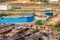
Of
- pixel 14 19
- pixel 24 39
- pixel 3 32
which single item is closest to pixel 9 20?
pixel 14 19

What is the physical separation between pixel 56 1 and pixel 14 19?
68.1 feet

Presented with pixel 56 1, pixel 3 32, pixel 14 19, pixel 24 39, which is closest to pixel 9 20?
pixel 14 19

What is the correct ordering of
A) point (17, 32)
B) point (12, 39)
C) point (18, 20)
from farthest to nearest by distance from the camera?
point (18, 20)
point (17, 32)
point (12, 39)

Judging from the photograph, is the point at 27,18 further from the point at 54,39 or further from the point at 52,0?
the point at 52,0

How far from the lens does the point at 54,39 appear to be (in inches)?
478

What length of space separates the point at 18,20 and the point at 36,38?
32.3 ft

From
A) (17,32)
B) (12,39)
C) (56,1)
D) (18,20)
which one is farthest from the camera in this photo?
(56,1)

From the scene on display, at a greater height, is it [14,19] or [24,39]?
[24,39]

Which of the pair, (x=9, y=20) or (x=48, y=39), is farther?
(x=9, y=20)

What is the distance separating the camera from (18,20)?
2206cm

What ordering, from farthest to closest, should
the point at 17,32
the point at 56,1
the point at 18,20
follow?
the point at 56,1 < the point at 18,20 < the point at 17,32

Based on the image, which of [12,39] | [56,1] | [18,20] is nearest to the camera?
[12,39]

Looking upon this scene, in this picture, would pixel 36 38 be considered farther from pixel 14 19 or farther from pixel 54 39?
pixel 14 19

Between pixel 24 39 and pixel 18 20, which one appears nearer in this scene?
pixel 24 39
